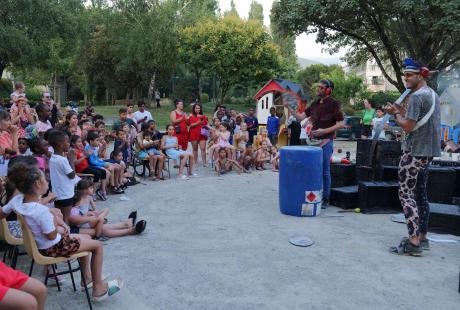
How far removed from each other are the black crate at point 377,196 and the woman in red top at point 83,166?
4339mm

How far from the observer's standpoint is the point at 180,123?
36.9 feet

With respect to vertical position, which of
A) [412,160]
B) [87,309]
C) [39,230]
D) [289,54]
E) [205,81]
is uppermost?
[289,54]

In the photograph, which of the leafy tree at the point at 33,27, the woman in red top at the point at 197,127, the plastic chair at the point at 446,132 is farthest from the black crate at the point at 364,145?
the leafy tree at the point at 33,27

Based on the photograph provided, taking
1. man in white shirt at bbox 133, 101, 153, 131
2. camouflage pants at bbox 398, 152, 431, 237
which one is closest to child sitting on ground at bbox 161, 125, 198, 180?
man in white shirt at bbox 133, 101, 153, 131

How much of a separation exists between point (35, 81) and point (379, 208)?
1774 inches

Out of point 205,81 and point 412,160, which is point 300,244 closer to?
point 412,160

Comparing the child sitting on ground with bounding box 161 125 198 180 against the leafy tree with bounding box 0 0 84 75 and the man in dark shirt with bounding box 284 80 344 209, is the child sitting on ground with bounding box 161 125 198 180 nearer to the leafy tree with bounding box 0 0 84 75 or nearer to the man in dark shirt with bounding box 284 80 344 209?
the man in dark shirt with bounding box 284 80 344 209

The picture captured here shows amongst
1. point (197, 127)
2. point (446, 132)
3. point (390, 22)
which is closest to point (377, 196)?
point (197, 127)

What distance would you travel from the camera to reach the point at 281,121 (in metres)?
14.8

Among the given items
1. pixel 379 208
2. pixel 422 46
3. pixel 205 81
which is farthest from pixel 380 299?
pixel 205 81

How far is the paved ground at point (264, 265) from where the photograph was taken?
13.0 ft

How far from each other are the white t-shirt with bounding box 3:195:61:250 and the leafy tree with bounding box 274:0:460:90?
16613 mm

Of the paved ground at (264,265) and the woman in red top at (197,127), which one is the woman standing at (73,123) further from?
the woman in red top at (197,127)

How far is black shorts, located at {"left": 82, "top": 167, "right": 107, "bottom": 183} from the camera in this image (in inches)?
300
